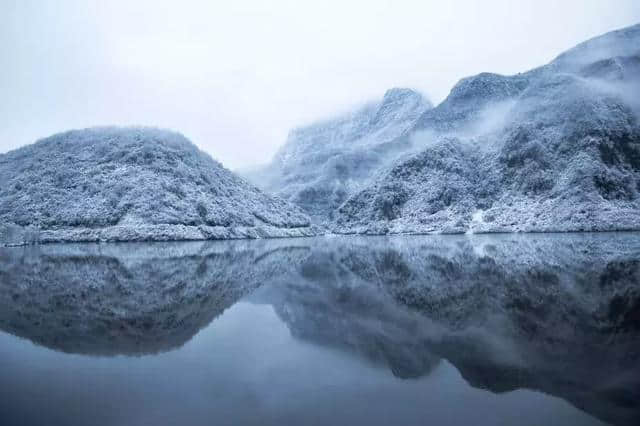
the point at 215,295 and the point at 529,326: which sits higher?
the point at 215,295

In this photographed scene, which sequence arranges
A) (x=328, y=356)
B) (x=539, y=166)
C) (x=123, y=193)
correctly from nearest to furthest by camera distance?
(x=328, y=356), (x=123, y=193), (x=539, y=166)

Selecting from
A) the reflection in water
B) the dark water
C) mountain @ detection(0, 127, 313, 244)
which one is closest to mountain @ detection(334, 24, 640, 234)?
mountain @ detection(0, 127, 313, 244)

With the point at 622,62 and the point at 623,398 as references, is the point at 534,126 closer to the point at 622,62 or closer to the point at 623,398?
the point at 622,62

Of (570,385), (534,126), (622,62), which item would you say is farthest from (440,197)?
(570,385)

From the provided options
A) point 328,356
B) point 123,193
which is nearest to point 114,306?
point 328,356

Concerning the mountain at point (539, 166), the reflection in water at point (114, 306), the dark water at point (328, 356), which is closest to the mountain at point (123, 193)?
the mountain at point (539, 166)

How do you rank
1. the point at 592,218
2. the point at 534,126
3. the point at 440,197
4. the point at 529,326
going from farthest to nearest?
the point at 440,197, the point at 534,126, the point at 592,218, the point at 529,326

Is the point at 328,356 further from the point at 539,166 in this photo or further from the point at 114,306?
the point at 539,166
